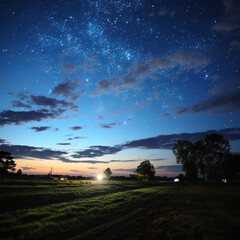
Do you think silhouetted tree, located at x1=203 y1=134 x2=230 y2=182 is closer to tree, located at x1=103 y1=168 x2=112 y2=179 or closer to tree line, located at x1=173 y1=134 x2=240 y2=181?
tree line, located at x1=173 y1=134 x2=240 y2=181

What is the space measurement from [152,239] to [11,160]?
6448 cm

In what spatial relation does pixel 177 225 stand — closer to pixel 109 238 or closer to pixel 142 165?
pixel 109 238

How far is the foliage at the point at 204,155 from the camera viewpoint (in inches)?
2012

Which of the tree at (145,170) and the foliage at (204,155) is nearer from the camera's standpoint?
the foliage at (204,155)

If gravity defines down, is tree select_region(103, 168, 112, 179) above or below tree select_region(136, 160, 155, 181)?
below

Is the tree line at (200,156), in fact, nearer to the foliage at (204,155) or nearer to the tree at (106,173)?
the foliage at (204,155)

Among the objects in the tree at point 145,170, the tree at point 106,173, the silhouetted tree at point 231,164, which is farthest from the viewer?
the tree at point 106,173

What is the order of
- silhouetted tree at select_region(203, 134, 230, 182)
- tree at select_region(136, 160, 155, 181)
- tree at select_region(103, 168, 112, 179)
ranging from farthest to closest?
tree at select_region(103, 168, 112, 179) < tree at select_region(136, 160, 155, 181) < silhouetted tree at select_region(203, 134, 230, 182)

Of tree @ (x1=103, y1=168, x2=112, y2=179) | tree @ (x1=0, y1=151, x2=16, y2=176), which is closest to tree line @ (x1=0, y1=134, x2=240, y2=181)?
tree @ (x1=0, y1=151, x2=16, y2=176)

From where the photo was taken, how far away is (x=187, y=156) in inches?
2249

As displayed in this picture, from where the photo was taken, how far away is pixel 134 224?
10.8 metres

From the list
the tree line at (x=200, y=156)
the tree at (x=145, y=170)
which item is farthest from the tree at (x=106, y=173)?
the tree line at (x=200, y=156)

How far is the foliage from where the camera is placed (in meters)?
51.1

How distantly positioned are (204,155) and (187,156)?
5.81 metres
